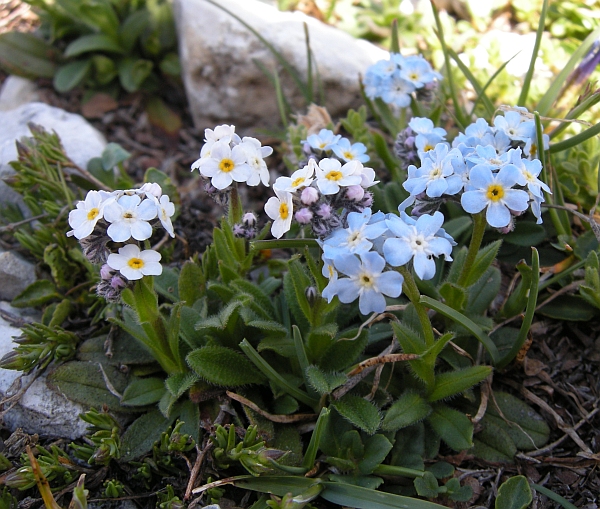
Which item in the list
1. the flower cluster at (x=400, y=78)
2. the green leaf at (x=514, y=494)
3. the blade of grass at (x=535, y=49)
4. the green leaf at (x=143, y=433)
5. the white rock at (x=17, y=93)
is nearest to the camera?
the green leaf at (x=514, y=494)

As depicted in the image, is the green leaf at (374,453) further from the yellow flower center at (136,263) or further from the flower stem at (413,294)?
the yellow flower center at (136,263)

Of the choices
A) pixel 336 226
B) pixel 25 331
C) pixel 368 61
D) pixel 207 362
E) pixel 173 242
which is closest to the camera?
pixel 336 226

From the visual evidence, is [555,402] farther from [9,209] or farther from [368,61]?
[9,209]

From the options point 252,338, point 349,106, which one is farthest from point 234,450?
point 349,106

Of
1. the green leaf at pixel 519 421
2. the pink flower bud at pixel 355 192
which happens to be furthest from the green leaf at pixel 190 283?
the green leaf at pixel 519 421

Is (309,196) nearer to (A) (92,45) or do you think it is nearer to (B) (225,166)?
(B) (225,166)
